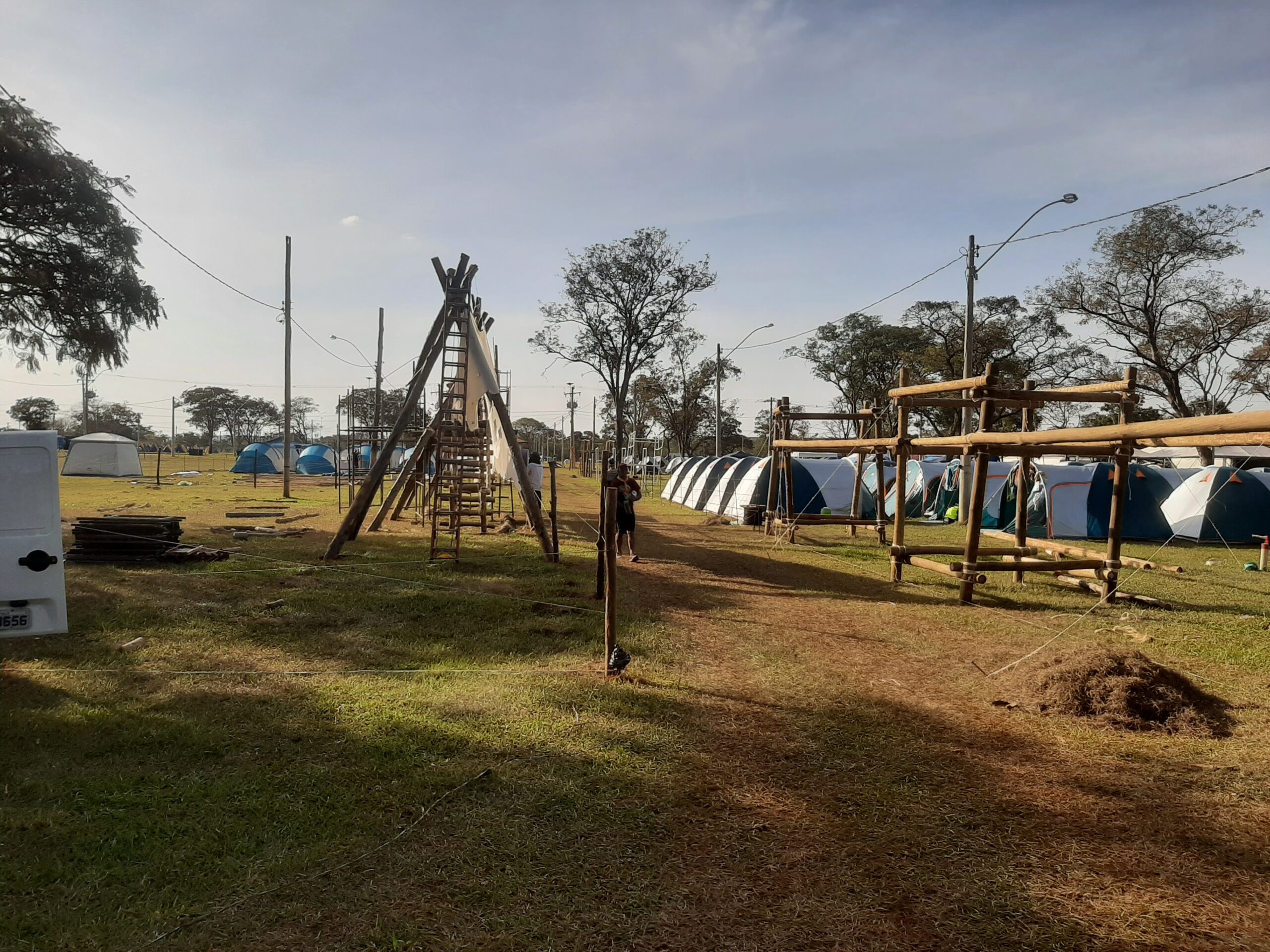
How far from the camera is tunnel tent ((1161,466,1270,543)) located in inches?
701

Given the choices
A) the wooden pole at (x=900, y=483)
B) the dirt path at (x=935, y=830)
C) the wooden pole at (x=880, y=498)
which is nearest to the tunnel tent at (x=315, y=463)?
the wooden pole at (x=880, y=498)

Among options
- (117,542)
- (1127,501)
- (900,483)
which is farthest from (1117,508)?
(117,542)

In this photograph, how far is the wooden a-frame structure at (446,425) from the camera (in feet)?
43.3

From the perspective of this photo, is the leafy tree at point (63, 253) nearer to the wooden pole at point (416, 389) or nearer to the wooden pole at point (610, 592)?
the wooden pole at point (416, 389)

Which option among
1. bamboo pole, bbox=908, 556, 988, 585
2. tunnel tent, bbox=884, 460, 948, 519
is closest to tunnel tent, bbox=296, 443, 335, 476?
tunnel tent, bbox=884, 460, 948, 519

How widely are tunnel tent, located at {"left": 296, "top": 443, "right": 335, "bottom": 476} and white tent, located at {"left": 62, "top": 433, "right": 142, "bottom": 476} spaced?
15470 millimetres

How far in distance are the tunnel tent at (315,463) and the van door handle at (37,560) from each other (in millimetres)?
54357

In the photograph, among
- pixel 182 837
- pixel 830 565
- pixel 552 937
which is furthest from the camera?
pixel 830 565

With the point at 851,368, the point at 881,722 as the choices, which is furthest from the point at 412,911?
the point at 851,368

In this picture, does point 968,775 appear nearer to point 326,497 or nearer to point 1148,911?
point 1148,911

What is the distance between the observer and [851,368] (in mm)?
51094

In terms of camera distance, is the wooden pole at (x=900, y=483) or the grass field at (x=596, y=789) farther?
the wooden pole at (x=900, y=483)

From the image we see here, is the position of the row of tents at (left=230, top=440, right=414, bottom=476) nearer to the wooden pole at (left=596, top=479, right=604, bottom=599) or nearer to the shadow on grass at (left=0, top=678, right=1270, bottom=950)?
the wooden pole at (left=596, top=479, right=604, bottom=599)

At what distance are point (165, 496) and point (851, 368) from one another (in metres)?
40.1
